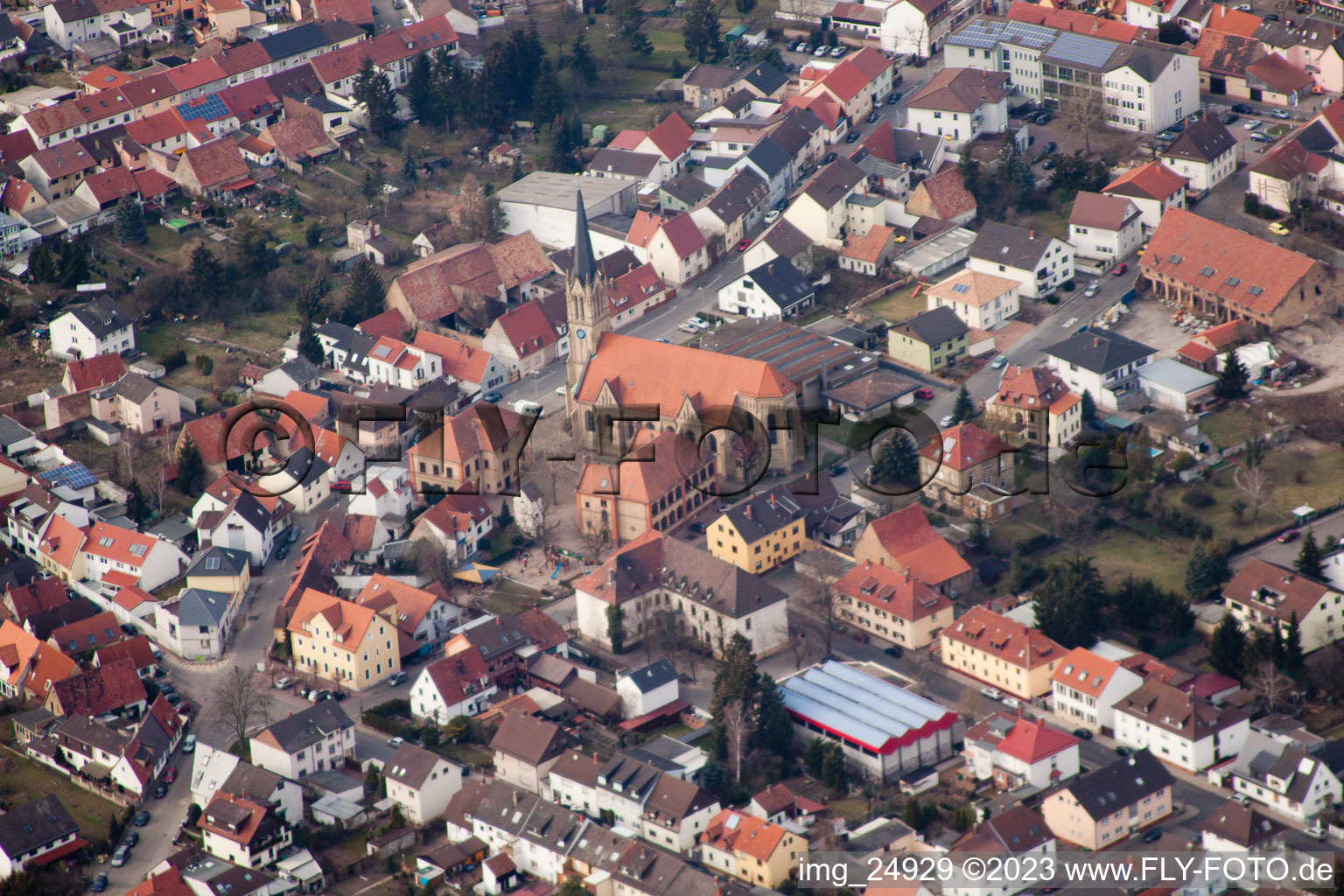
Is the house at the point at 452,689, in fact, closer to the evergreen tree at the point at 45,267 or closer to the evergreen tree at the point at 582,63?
the evergreen tree at the point at 45,267

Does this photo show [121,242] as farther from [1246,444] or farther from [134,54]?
[1246,444]

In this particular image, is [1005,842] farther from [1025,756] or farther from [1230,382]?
[1230,382]

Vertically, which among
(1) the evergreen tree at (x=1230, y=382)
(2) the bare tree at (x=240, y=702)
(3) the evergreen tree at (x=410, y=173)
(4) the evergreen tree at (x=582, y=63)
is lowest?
(2) the bare tree at (x=240, y=702)

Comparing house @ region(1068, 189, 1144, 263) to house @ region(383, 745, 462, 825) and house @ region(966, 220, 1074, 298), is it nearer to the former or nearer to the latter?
house @ region(966, 220, 1074, 298)

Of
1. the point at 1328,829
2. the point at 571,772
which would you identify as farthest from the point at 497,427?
the point at 1328,829

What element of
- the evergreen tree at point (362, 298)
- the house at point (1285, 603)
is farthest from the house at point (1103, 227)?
the evergreen tree at point (362, 298)
